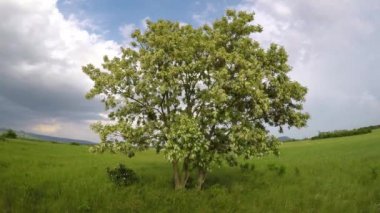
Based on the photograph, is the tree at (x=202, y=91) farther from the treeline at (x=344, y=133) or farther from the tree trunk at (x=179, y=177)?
the treeline at (x=344, y=133)

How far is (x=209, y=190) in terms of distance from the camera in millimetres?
32375

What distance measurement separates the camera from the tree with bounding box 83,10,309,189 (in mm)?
30594

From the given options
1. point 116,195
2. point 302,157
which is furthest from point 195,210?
point 302,157

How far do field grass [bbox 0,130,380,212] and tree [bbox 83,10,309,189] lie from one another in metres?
2.95

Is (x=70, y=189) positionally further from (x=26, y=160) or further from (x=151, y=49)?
(x=26, y=160)

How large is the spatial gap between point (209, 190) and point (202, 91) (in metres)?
7.42

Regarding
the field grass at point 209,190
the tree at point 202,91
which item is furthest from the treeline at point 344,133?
the tree at point 202,91

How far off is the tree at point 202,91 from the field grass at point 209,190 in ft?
9.69

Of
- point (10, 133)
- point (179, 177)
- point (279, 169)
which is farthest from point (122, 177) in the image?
point (10, 133)

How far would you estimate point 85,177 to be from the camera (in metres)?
38.1

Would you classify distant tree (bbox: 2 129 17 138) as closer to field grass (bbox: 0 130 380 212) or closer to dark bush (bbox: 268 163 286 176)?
field grass (bbox: 0 130 380 212)

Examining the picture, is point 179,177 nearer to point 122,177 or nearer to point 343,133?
point 122,177

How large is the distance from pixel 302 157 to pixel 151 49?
3322 centimetres

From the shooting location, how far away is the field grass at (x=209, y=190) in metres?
26.3
